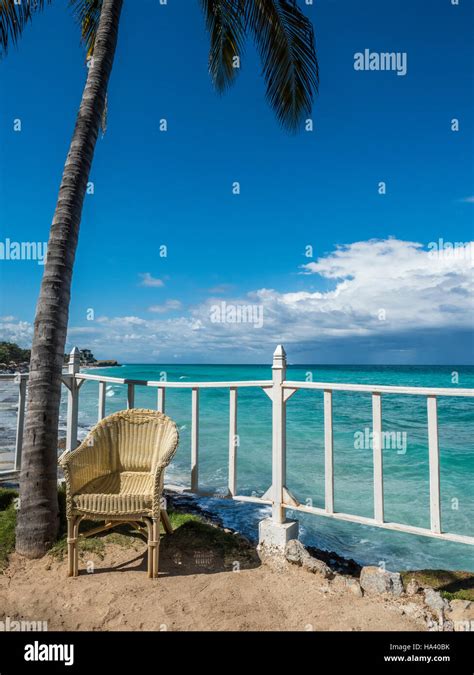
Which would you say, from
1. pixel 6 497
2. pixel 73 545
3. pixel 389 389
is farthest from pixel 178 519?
pixel 389 389

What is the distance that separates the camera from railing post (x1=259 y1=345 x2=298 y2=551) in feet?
10.4

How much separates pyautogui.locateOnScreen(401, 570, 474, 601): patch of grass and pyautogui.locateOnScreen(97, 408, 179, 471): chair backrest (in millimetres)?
2252

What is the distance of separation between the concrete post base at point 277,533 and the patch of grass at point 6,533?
192cm

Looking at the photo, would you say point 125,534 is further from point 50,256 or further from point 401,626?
point 50,256

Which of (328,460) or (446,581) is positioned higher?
(328,460)

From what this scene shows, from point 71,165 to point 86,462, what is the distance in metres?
2.51

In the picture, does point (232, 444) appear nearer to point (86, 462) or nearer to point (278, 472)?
point (278, 472)

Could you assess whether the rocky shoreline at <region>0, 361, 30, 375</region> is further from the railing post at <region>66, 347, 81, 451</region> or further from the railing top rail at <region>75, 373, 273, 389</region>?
the railing top rail at <region>75, 373, 273, 389</region>

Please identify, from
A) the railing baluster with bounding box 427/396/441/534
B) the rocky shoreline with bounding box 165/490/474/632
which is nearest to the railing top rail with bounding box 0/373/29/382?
the rocky shoreline with bounding box 165/490/474/632

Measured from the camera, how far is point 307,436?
1181 cm

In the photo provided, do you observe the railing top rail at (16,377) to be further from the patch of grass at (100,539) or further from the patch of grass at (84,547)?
the patch of grass at (84,547)

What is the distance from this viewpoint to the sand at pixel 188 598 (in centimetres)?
229

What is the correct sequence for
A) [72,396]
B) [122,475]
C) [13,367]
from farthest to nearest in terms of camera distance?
[13,367]
[72,396]
[122,475]

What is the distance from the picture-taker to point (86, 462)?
3078 mm
